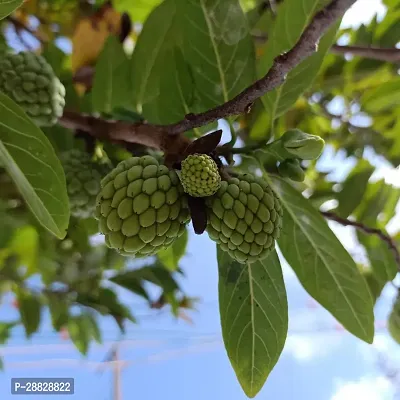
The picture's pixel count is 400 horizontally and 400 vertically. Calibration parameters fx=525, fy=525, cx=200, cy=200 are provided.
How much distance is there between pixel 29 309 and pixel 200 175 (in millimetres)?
959

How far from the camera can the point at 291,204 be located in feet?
2.58

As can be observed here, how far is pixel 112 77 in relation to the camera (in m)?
1.01

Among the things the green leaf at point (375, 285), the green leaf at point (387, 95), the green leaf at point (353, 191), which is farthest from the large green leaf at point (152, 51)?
the green leaf at point (375, 285)

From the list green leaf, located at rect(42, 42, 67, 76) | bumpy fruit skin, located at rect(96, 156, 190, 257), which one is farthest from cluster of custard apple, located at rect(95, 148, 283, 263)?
green leaf, located at rect(42, 42, 67, 76)

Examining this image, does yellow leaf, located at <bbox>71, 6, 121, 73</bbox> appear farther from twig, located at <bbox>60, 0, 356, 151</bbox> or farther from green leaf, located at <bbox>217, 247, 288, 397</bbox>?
green leaf, located at <bbox>217, 247, 288, 397</bbox>

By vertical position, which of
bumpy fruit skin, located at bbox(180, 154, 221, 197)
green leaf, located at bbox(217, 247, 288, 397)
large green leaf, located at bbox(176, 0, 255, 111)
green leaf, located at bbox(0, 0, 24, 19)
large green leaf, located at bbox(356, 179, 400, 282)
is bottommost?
large green leaf, located at bbox(356, 179, 400, 282)

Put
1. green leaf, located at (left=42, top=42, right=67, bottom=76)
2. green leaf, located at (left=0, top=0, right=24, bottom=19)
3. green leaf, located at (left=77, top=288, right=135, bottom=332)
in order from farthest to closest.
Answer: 1. green leaf, located at (left=77, top=288, right=135, bottom=332)
2. green leaf, located at (left=42, top=42, right=67, bottom=76)
3. green leaf, located at (left=0, top=0, right=24, bottom=19)

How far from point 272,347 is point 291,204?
0.69ft

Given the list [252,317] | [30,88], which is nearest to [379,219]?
[252,317]

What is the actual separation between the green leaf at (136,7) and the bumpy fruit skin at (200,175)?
775mm

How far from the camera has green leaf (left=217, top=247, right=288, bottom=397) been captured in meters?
0.74

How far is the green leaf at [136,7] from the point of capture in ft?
3.99

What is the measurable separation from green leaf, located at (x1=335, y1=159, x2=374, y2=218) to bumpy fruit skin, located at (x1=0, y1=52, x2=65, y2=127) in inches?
28.1

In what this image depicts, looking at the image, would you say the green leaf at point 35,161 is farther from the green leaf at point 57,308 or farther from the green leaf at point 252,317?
the green leaf at point 57,308
